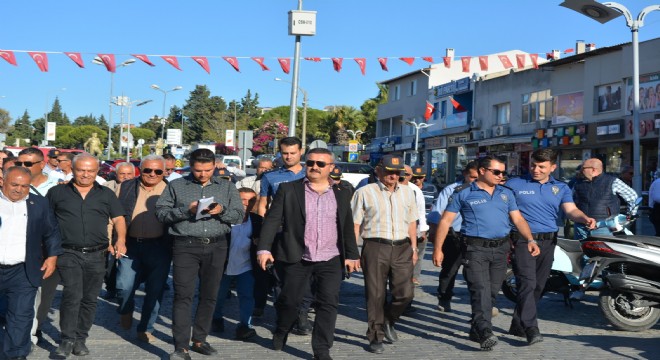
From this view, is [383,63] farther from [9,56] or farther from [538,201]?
[538,201]

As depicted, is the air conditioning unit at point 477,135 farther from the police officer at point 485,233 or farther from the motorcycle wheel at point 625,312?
the police officer at point 485,233

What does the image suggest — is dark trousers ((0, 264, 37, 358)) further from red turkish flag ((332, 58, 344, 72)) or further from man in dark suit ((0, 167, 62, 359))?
red turkish flag ((332, 58, 344, 72))

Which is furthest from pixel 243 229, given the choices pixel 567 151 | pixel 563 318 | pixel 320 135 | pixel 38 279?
pixel 320 135

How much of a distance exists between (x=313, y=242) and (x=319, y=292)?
0.43 metres

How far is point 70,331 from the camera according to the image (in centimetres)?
685

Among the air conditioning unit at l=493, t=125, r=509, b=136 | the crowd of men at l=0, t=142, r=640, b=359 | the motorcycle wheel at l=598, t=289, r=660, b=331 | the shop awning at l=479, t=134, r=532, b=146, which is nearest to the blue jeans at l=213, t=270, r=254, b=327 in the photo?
the crowd of men at l=0, t=142, r=640, b=359

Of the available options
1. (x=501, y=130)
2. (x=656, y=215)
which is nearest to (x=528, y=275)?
(x=656, y=215)

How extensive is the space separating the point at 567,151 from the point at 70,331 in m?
36.0

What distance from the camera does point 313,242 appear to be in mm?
6844

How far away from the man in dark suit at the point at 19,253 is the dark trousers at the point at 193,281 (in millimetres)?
1091

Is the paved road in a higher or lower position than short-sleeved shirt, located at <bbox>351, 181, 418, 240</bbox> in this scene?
lower

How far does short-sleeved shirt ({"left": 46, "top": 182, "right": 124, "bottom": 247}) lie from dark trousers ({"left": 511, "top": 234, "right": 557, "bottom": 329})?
3.81 metres

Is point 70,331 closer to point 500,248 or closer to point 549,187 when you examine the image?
point 500,248

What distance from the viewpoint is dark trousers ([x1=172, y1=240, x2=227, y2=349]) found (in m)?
6.77
